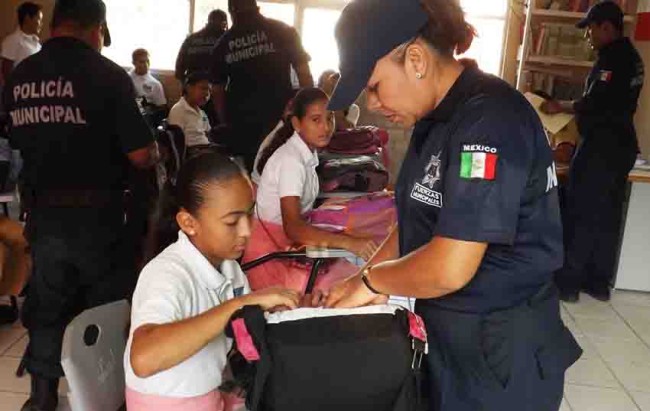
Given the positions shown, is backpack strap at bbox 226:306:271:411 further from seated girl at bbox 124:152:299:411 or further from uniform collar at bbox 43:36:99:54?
uniform collar at bbox 43:36:99:54

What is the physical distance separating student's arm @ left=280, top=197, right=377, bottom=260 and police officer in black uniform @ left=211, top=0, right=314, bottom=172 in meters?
1.38

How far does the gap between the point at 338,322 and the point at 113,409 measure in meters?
0.63

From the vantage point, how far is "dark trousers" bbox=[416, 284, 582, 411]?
3.83ft

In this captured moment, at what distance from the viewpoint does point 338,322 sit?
1.10m

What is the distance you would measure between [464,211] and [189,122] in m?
3.90

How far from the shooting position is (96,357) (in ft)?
4.52

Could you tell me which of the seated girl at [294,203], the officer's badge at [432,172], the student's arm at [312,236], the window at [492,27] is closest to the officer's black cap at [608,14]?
the seated girl at [294,203]

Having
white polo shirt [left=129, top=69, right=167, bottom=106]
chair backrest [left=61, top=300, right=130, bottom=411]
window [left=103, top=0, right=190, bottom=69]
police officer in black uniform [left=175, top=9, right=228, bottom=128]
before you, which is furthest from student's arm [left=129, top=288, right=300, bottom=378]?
window [left=103, top=0, right=190, bottom=69]

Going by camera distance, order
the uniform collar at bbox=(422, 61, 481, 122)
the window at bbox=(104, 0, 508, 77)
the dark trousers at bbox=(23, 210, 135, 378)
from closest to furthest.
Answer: the uniform collar at bbox=(422, 61, 481, 122) → the dark trousers at bbox=(23, 210, 135, 378) → the window at bbox=(104, 0, 508, 77)

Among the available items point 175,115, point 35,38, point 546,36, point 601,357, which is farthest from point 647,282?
point 35,38

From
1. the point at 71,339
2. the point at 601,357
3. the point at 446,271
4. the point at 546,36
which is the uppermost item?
the point at 546,36

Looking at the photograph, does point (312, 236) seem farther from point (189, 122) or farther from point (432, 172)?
point (189, 122)

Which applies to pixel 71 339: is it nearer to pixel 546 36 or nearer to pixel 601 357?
pixel 601 357

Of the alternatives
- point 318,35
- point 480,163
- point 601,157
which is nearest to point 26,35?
point 318,35
